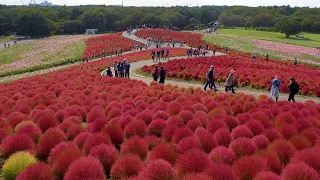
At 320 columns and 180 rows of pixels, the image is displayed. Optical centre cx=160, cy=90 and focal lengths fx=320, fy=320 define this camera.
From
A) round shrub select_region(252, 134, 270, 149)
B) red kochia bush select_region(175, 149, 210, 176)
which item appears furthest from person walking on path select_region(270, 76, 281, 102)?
red kochia bush select_region(175, 149, 210, 176)

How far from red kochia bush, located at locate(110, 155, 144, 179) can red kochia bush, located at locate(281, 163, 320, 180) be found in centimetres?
284

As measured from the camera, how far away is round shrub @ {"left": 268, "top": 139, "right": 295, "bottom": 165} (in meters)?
7.46

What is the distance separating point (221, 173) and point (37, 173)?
3535mm

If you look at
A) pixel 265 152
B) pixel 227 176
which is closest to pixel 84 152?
pixel 227 176

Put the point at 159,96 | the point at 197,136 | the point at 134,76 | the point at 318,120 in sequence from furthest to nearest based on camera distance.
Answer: the point at 134,76, the point at 159,96, the point at 318,120, the point at 197,136

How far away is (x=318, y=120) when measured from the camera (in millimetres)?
10664

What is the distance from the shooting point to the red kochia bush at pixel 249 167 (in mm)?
6195

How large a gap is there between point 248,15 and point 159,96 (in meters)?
160

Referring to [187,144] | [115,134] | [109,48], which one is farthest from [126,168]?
[109,48]

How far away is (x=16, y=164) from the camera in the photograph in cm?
702

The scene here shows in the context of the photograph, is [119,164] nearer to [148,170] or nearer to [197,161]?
[148,170]

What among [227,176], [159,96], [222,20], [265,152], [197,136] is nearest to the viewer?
[227,176]

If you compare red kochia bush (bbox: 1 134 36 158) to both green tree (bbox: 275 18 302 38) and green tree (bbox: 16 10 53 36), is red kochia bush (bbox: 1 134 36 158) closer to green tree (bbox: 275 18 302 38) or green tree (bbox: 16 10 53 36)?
green tree (bbox: 275 18 302 38)

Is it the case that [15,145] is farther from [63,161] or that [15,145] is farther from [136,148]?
[136,148]
